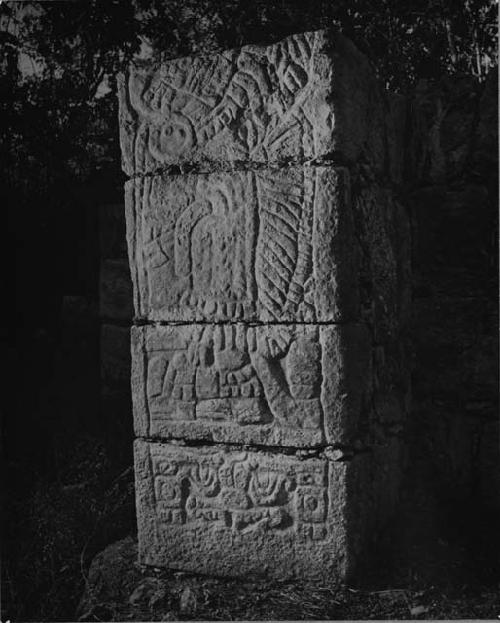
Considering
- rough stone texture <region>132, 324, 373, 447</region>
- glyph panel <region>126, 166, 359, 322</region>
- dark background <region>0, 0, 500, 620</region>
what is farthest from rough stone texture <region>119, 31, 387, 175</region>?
rough stone texture <region>132, 324, 373, 447</region>

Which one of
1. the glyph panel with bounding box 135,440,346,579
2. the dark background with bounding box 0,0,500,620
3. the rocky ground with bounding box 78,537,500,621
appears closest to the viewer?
the rocky ground with bounding box 78,537,500,621

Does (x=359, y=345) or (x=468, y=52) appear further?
(x=468, y=52)

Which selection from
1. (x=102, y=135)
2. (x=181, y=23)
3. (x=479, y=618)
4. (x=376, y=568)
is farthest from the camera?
(x=102, y=135)

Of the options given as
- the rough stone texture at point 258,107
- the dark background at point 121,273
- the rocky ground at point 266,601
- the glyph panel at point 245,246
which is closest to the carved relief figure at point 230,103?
the rough stone texture at point 258,107

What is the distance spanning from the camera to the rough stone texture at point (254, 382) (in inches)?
121

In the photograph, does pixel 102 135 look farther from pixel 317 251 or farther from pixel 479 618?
pixel 479 618

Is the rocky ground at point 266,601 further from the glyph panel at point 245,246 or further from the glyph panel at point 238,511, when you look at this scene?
the glyph panel at point 245,246

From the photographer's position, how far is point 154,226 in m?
3.37

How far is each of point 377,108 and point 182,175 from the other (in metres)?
0.93

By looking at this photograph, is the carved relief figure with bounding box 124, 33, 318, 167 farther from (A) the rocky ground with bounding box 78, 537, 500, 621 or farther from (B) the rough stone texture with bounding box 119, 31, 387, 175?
(A) the rocky ground with bounding box 78, 537, 500, 621

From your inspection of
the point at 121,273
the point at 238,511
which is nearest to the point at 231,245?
the point at 238,511

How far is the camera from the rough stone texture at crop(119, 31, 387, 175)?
121 inches

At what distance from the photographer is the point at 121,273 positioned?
213 inches

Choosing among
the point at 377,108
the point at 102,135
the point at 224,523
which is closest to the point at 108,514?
the point at 224,523
